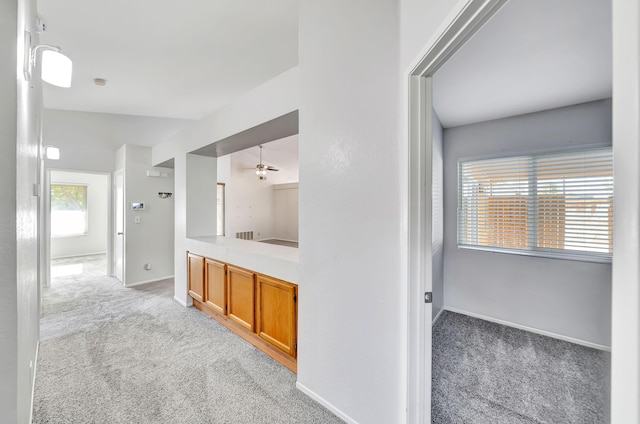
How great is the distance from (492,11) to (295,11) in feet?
6.83

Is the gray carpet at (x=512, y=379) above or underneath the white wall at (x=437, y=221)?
underneath

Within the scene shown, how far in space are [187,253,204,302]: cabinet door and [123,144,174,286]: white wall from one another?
1.84 meters

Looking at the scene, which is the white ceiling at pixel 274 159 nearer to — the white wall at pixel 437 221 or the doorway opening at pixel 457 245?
the white wall at pixel 437 221

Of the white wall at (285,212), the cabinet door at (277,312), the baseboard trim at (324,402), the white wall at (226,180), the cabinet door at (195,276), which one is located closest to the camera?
the baseboard trim at (324,402)

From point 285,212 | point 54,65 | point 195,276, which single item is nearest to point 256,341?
point 195,276

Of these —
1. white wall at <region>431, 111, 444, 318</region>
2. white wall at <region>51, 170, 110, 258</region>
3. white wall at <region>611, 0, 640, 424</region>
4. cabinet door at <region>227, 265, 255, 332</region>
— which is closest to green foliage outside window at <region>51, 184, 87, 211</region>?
white wall at <region>51, 170, 110, 258</region>

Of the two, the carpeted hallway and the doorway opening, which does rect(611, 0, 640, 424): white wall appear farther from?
the carpeted hallway

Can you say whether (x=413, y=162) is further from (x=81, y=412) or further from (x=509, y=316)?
(x=509, y=316)

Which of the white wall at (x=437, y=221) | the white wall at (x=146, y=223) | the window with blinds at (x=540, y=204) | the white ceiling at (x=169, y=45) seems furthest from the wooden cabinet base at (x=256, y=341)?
the white ceiling at (x=169, y=45)

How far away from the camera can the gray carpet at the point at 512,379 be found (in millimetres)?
1893

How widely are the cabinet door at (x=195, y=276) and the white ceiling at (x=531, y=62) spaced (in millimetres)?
3235

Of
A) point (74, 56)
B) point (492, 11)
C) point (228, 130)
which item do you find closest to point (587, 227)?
point (492, 11)

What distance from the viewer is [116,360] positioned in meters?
2.53

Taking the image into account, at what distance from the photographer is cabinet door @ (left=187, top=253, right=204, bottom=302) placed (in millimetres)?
3598
